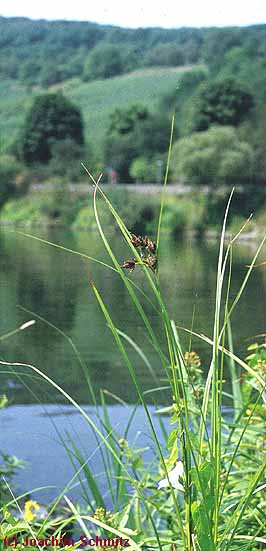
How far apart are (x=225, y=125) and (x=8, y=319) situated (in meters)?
15.4

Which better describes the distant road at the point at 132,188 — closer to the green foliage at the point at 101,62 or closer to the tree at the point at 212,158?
the tree at the point at 212,158

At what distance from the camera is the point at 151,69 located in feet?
70.0

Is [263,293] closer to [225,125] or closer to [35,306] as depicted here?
[35,306]

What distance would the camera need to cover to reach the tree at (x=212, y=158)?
13406 mm

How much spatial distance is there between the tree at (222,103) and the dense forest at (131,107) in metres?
0.02

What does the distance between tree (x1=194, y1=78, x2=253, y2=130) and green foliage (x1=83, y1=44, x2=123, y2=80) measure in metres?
2.22

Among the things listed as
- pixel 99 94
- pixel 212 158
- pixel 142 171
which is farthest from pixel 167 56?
pixel 142 171

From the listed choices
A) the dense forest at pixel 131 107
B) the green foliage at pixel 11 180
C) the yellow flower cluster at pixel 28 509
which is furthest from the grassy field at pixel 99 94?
the yellow flower cluster at pixel 28 509

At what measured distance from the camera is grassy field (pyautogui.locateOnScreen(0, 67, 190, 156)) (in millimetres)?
17203

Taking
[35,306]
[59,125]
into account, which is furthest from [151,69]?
[35,306]

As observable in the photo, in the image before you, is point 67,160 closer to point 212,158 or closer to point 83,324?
point 212,158

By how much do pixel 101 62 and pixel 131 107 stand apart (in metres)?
3.80

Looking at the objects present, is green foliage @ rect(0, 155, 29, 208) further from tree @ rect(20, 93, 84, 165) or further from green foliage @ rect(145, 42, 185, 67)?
green foliage @ rect(145, 42, 185, 67)

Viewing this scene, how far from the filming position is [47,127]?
47.6 feet
